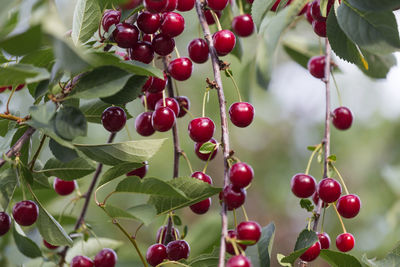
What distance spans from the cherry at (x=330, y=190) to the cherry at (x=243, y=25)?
1.84ft

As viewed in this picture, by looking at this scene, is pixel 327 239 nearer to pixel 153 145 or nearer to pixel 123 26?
pixel 153 145

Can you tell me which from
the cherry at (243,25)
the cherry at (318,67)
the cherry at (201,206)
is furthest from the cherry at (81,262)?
the cherry at (318,67)

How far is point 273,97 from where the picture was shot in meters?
→ 5.31

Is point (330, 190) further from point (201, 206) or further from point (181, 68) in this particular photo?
point (181, 68)

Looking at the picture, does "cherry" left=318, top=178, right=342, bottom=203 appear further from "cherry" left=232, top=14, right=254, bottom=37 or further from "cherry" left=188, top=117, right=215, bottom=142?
"cherry" left=232, top=14, right=254, bottom=37

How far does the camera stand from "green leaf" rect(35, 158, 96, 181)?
1.10 m

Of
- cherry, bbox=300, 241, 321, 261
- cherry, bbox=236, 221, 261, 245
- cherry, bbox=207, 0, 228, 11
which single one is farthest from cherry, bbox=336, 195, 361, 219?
cherry, bbox=207, 0, 228, 11

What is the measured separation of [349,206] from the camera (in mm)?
1220

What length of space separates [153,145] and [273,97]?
4.42 m

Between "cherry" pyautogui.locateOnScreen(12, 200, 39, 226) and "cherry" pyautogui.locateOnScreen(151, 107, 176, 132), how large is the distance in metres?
0.32

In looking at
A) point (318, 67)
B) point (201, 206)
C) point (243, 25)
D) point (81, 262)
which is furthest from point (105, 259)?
point (318, 67)

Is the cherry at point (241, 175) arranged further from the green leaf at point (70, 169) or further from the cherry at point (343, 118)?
the cherry at point (343, 118)

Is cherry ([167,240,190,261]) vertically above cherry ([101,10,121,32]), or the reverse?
cherry ([101,10,121,32])

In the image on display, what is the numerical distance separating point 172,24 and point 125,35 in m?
0.12
